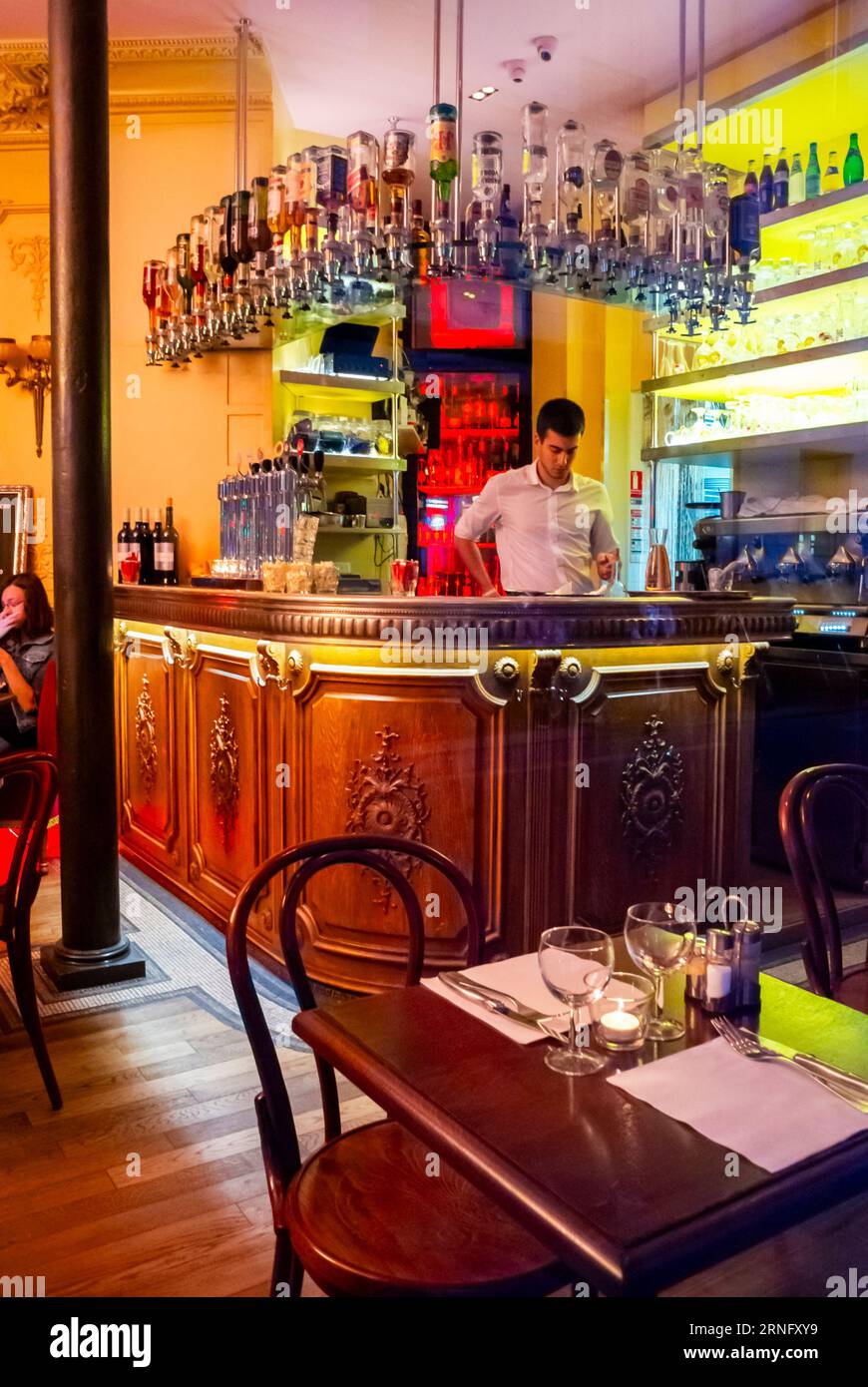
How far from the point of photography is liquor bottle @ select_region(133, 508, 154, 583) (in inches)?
206

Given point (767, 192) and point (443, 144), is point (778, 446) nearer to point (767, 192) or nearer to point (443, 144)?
point (767, 192)

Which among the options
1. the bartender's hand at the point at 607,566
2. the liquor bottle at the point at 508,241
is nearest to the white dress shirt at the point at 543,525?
the bartender's hand at the point at 607,566

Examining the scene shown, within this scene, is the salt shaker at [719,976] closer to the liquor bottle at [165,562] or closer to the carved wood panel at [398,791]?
the carved wood panel at [398,791]

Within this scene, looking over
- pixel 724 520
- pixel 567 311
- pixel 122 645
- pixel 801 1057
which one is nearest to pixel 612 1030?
pixel 801 1057

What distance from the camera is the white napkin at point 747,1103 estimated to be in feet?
3.24

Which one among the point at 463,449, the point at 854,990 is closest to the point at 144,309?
the point at 463,449

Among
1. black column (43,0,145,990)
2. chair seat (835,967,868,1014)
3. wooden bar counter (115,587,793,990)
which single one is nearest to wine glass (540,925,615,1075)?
chair seat (835,967,868,1014)

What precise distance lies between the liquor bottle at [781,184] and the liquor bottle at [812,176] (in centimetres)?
10

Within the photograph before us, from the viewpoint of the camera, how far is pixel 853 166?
5.08m

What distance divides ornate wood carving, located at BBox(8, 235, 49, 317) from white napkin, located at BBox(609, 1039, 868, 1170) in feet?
19.1

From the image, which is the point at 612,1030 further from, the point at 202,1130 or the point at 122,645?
the point at 122,645

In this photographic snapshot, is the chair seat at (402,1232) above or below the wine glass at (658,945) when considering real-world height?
below

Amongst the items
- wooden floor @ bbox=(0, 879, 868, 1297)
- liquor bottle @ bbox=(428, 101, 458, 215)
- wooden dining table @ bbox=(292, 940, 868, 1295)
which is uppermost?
liquor bottle @ bbox=(428, 101, 458, 215)

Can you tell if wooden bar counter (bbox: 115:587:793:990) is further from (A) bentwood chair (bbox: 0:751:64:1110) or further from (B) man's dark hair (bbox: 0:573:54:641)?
(B) man's dark hair (bbox: 0:573:54:641)
